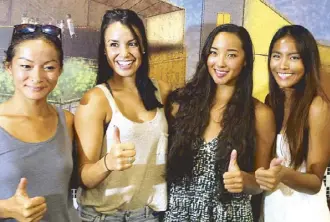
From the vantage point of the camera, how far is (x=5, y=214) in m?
1.43

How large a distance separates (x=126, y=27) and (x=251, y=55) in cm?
55

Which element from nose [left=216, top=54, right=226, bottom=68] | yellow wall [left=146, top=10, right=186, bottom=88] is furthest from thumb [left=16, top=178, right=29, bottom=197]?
yellow wall [left=146, top=10, right=186, bottom=88]

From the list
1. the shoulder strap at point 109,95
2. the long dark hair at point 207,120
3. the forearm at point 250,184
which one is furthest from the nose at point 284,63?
the shoulder strap at point 109,95

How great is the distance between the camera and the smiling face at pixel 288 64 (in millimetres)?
1949

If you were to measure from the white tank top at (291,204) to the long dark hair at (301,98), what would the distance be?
0.14 feet

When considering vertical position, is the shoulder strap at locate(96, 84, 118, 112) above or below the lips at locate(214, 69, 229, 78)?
below

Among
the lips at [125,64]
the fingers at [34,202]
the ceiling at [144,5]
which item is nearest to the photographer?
the fingers at [34,202]

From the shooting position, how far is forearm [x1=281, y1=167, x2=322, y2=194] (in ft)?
5.77

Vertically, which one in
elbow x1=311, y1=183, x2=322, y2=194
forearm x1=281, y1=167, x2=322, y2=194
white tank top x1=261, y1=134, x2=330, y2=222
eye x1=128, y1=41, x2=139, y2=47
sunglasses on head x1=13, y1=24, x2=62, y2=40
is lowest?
white tank top x1=261, y1=134, x2=330, y2=222

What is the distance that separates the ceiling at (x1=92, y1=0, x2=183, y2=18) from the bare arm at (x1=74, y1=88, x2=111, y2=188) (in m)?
0.67

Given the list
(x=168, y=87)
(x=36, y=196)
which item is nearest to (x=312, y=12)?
(x=168, y=87)

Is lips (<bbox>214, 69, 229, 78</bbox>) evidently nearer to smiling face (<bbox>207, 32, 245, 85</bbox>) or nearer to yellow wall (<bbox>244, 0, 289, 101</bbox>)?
smiling face (<bbox>207, 32, 245, 85</bbox>)

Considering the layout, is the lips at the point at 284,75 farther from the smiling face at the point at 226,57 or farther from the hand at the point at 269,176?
the hand at the point at 269,176

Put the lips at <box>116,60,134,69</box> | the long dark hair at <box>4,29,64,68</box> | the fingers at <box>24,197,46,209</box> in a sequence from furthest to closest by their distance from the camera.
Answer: the lips at <box>116,60,134,69</box>
the long dark hair at <box>4,29,64,68</box>
the fingers at <box>24,197,46,209</box>
